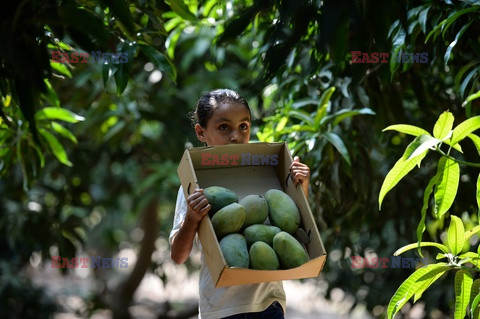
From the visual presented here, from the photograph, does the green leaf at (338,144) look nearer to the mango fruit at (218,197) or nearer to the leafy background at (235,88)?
the leafy background at (235,88)

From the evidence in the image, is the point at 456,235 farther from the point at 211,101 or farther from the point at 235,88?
the point at 235,88

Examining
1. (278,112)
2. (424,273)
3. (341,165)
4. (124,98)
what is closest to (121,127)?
(124,98)

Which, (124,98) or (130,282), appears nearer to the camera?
(124,98)

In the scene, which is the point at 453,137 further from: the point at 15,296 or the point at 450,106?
the point at 15,296

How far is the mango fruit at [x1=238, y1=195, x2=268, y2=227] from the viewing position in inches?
71.5

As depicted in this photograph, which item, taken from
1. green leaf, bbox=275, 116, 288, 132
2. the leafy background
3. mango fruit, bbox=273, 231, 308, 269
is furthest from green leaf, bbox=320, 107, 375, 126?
mango fruit, bbox=273, 231, 308, 269

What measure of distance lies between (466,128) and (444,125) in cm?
5

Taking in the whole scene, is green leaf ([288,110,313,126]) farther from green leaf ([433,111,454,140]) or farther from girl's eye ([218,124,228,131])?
green leaf ([433,111,454,140])

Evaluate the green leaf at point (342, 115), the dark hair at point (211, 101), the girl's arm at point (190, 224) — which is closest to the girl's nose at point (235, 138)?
the dark hair at point (211, 101)

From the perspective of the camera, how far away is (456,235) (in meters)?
1.79

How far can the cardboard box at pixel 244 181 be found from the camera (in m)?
1.67

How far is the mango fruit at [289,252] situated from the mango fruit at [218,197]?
0.17 m

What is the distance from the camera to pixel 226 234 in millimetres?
1771

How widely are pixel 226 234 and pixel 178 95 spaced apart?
2.99m
